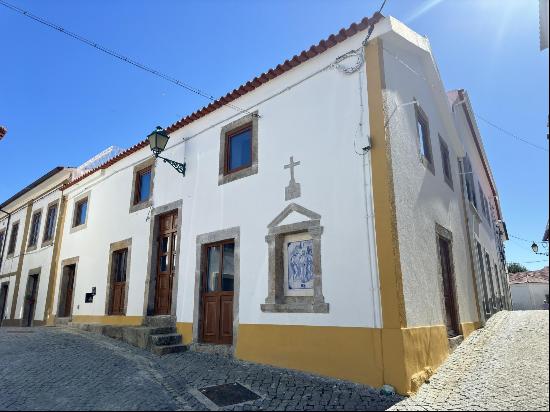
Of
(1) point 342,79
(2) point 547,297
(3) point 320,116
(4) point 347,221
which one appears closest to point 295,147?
(3) point 320,116

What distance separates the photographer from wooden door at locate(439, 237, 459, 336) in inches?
291

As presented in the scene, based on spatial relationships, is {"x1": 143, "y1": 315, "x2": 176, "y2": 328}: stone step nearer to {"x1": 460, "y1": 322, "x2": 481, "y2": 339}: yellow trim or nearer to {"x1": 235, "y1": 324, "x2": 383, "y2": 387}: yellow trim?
{"x1": 235, "y1": 324, "x2": 383, "y2": 387}: yellow trim

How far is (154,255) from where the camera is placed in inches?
356

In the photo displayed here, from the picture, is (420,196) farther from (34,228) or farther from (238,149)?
(34,228)

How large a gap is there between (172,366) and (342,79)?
5.46m

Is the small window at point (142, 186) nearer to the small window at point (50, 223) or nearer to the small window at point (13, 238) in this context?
the small window at point (50, 223)

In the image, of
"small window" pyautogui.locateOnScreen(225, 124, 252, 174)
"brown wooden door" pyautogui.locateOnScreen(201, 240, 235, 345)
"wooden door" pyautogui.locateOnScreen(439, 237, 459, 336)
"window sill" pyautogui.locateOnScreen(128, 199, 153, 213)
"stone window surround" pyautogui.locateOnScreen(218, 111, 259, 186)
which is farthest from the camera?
"window sill" pyautogui.locateOnScreen(128, 199, 153, 213)

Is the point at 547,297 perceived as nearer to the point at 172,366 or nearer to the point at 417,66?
the point at 172,366

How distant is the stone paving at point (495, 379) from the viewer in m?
3.59

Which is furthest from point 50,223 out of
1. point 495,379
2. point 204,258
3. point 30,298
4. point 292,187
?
point 495,379

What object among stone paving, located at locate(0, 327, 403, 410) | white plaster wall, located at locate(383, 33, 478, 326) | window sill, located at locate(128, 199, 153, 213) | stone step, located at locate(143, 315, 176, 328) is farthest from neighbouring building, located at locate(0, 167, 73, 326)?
white plaster wall, located at locate(383, 33, 478, 326)

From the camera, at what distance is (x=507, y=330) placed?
25.1 feet

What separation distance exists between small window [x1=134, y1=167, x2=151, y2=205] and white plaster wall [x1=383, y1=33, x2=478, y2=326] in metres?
6.74

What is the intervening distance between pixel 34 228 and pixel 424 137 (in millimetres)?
15202
